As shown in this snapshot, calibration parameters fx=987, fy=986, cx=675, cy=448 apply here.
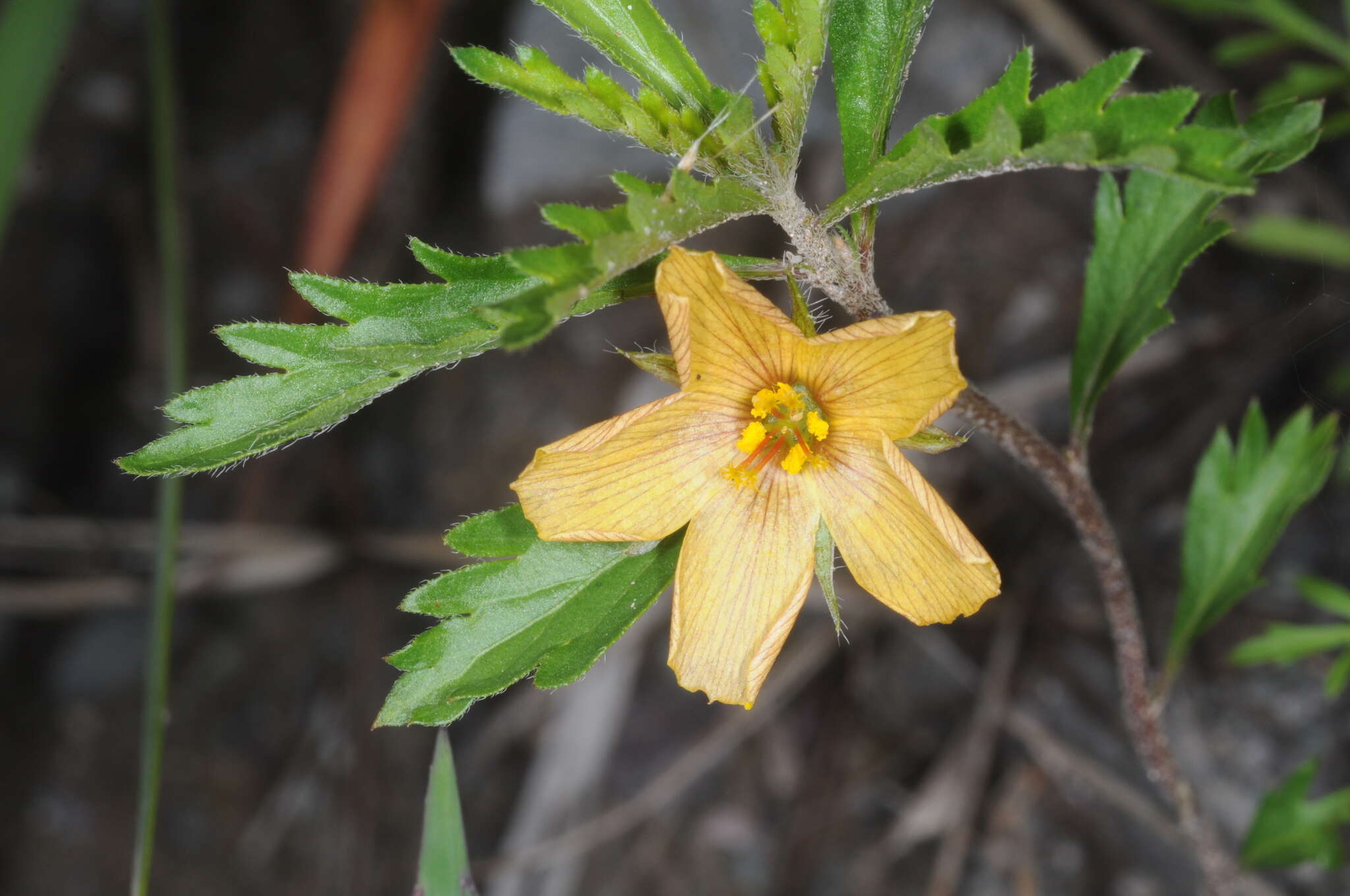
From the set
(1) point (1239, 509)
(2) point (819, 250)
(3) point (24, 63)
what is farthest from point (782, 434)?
(3) point (24, 63)

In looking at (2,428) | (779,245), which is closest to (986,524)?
(779,245)

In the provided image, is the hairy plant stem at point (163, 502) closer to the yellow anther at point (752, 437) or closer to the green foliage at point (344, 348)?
the green foliage at point (344, 348)

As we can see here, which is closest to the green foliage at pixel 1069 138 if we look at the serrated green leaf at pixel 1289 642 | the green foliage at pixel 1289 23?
the serrated green leaf at pixel 1289 642

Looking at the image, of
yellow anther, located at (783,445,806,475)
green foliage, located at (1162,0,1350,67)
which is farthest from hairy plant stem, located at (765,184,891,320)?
green foliage, located at (1162,0,1350,67)

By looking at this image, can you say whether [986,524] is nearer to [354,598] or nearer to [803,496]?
[803,496]

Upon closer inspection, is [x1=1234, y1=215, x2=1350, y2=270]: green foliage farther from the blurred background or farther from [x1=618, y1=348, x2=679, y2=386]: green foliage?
[x1=618, y1=348, x2=679, y2=386]: green foliage

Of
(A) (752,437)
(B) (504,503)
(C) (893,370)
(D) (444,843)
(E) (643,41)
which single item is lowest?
(D) (444,843)

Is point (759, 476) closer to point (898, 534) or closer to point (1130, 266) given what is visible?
point (898, 534)
